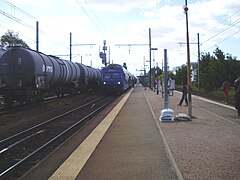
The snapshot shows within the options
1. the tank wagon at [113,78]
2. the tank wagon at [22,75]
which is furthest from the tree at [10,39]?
the tank wagon at [22,75]

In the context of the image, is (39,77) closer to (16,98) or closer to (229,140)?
(16,98)

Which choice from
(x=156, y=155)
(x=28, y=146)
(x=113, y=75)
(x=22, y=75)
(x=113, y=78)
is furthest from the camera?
(x=113, y=75)

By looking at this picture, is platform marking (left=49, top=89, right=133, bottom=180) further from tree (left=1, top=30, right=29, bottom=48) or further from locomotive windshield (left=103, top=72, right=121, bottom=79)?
tree (left=1, top=30, right=29, bottom=48)

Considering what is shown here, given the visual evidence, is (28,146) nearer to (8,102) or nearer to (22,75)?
(22,75)

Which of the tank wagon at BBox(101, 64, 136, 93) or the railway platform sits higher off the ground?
the tank wagon at BBox(101, 64, 136, 93)

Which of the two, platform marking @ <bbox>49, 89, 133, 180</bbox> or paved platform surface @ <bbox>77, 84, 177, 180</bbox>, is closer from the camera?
paved platform surface @ <bbox>77, 84, 177, 180</bbox>

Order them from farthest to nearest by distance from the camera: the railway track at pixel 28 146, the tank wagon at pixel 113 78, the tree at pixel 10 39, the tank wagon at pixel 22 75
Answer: the tree at pixel 10 39, the tank wagon at pixel 113 78, the tank wagon at pixel 22 75, the railway track at pixel 28 146

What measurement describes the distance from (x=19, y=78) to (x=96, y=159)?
15736 mm

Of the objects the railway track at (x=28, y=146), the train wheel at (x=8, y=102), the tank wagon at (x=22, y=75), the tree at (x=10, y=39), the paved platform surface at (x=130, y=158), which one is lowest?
the railway track at (x=28, y=146)

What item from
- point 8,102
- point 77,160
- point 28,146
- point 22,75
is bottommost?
point 28,146

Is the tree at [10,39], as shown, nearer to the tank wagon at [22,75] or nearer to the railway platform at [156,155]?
the tank wagon at [22,75]

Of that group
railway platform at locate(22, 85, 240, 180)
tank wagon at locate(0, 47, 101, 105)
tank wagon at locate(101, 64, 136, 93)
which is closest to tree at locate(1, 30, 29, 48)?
tank wagon at locate(101, 64, 136, 93)

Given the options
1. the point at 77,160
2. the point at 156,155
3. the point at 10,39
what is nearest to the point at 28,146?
the point at 77,160

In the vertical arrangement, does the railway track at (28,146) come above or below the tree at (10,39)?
below
